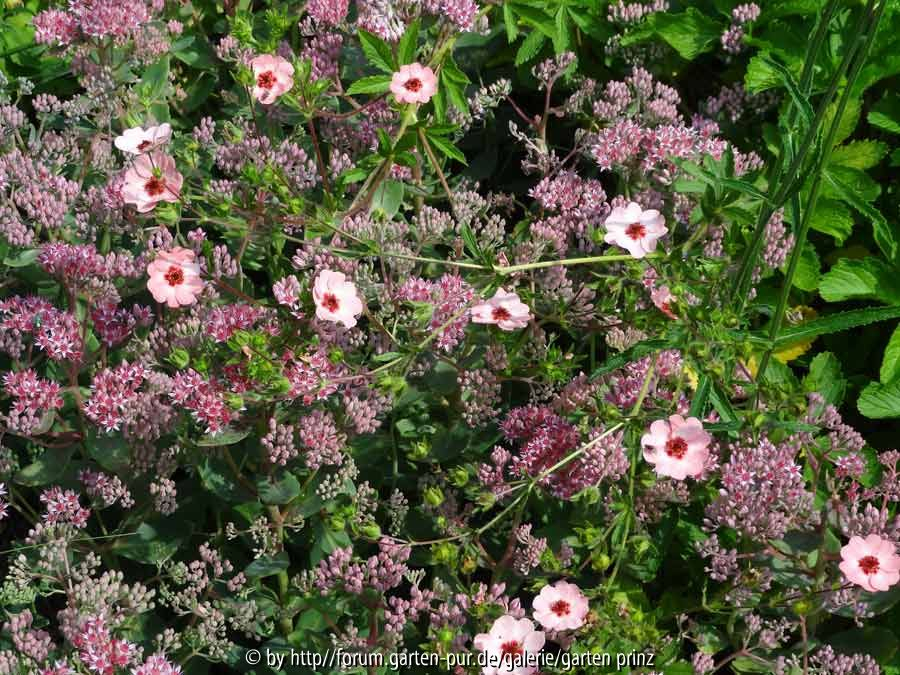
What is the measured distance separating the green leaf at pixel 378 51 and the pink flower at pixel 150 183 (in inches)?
19.3

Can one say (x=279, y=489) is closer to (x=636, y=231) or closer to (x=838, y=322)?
(x=636, y=231)

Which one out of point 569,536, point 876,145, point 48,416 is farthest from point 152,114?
point 876,145

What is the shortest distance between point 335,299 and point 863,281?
1.20 m

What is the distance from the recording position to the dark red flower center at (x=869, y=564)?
74.5 inches

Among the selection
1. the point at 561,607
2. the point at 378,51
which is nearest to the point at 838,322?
the point at 561,607

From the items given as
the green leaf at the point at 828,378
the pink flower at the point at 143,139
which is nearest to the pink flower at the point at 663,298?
the green leaf at the point at 828,378

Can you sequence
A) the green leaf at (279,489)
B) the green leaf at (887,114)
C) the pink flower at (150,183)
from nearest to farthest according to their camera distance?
the pink flower at (150,183)
the green leaf at (279,489)
the green leaf at (887,114)

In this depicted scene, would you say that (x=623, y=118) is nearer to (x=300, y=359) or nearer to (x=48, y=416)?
(x=300, y=359)

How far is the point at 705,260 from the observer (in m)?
1.96

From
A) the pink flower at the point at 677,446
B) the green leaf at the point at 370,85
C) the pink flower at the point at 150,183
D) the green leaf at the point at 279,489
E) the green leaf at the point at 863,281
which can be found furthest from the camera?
the green leaf at the point at 863,281

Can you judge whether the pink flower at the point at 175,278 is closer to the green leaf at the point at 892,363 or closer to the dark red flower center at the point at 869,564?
the dark red flower center at the point at 869,564

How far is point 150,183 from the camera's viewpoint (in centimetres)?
193

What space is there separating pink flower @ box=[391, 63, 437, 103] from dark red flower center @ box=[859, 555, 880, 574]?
119 centimetres

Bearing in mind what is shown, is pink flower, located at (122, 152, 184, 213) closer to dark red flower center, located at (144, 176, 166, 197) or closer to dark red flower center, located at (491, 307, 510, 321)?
dark red flower center, located at (144, 176, 166, 197)
